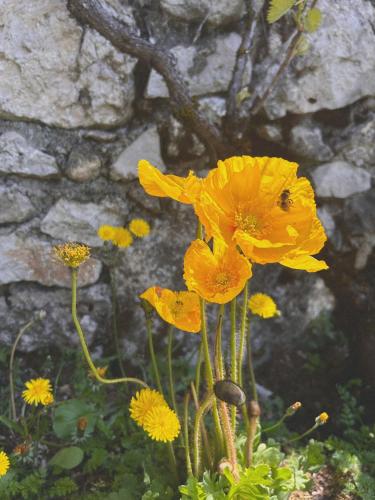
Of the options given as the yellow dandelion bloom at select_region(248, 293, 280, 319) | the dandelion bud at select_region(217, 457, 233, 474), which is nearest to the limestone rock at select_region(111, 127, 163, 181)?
the yellow dandelion bloom at select_region(248, 293, 280, 319)

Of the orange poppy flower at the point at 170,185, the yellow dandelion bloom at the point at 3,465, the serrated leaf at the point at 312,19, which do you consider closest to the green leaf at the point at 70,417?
the yellow dandelion bloom at the point at 3,465

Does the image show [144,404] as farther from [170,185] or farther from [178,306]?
[170,185]

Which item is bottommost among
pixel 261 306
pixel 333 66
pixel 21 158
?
pixel 261 306

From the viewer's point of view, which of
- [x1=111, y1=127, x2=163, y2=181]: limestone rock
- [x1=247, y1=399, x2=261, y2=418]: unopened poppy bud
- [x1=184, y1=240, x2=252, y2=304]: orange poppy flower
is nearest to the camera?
[x1=247, y1=399, x2=261, y2=418]: unopened poppy bud

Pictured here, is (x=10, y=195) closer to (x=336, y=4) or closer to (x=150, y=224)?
(x=150, y=224)

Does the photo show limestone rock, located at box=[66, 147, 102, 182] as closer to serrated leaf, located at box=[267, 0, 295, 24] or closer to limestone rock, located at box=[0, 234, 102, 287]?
limestone rock, located at box=[0, 234, 102, 287]

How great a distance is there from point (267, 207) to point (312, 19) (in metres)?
1.06

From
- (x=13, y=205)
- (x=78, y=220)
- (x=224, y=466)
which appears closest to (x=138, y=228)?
(x=78, y=220)

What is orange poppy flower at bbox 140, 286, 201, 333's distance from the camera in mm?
1547

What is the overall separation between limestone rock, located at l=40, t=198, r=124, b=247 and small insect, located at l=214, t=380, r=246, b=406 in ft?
3.60

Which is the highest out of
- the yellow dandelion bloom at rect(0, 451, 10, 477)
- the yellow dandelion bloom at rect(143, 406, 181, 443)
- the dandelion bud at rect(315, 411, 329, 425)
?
the dandelion bud at rect(315, 411, 329, 425)

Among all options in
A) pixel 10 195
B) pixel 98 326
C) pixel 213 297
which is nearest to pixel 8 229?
pixel 10 195

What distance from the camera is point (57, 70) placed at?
2.07 m

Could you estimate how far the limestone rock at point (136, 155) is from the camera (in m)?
2.19
